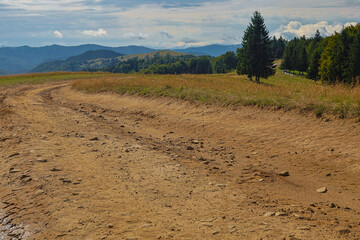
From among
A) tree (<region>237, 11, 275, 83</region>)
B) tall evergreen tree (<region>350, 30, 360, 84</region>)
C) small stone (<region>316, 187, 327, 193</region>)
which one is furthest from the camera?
tree (<region>237, 11, 275, 83</region>)

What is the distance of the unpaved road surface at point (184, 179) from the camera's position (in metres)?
3.89

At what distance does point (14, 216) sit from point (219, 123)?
24.7 ft

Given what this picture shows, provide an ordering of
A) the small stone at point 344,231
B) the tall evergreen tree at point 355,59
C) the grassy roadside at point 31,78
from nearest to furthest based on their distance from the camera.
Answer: the small stone at point 344,231
the grassy roadside at point 31,78
the tall evergreen tree at point 355,59

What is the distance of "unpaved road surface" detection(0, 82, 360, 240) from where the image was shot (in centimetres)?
389

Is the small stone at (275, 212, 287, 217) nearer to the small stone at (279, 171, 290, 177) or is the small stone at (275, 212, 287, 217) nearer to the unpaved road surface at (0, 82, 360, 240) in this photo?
the unpaved road surface at (0, 82, 360, 240)

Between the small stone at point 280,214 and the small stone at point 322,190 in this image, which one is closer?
the small stone at point 280,214

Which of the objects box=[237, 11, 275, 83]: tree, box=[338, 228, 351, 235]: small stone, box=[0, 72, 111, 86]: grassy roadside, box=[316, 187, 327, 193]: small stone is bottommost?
box=[316, 187, 327, 193]: small stone

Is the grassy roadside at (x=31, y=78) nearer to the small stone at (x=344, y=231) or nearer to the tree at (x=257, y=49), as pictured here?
the tree at (x=257, y=49)

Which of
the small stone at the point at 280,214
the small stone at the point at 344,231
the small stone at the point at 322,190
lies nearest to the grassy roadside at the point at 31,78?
the small stone at the point at 322,190

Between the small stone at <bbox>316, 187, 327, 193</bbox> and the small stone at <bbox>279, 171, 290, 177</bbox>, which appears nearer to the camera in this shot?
the small stone at <bbox>316, 187, 327, 193</bbox>

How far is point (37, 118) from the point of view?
11.6 m

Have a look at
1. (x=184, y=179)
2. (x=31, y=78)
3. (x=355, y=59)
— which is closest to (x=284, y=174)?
(x=184, y=179)

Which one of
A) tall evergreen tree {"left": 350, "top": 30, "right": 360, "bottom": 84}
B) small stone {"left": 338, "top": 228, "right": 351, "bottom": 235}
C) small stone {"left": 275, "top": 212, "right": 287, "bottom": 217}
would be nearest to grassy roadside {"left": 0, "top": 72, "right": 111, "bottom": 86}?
small stone {"left": 275, "top": 212, "right": 287, "bottom": 217}

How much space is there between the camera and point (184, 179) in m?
5.55
